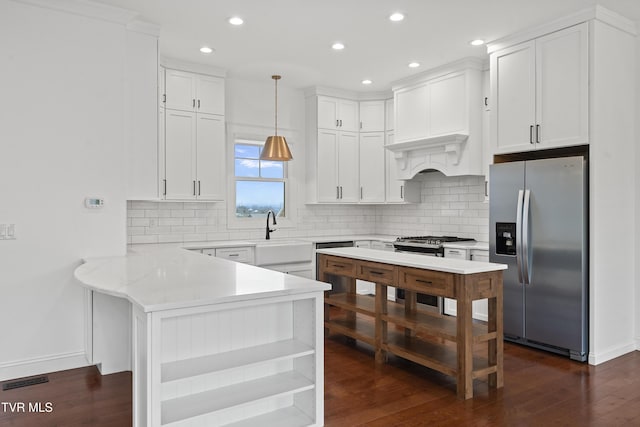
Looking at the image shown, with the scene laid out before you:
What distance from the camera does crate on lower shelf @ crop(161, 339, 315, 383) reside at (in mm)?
2099

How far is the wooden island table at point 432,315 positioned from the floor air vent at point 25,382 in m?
→ 2.38

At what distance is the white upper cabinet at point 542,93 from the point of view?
381cm

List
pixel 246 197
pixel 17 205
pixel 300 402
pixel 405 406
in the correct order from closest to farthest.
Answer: pixel 300 402 → pixel 405 406 → pixel 17 205 → pixel 246 197

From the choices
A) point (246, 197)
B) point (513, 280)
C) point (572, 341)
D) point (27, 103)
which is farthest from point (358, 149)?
point (27, 103)

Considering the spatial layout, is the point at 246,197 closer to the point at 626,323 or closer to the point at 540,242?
the point at 540,242

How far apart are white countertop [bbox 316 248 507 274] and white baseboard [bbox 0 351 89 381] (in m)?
2.24

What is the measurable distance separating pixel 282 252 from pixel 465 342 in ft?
8.98

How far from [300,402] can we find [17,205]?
8.38ft

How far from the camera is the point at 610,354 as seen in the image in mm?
3885

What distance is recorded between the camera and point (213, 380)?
2.34 meters

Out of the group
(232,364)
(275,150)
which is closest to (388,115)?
(275,150)

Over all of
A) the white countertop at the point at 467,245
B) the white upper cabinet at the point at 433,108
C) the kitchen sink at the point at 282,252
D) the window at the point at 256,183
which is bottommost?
the kitchen sink at the point at 282,252

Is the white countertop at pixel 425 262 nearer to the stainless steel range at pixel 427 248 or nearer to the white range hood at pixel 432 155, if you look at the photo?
the stainless steel range at pixel 427 248

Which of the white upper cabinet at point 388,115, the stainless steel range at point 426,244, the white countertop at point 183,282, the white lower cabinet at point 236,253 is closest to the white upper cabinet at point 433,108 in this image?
the white upper cabinet at point 388,115
